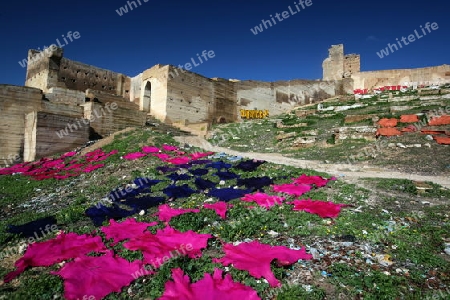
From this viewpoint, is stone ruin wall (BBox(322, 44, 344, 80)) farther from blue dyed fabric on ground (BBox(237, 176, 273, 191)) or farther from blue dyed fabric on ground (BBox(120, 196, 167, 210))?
blue dyed fabric on ground (BBox(120, 196, 167, 210))

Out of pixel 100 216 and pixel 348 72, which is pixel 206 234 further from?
pixel 348 72

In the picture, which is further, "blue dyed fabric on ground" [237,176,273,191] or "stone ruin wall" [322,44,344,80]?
"stone ruin wall" [322,44,344,80]

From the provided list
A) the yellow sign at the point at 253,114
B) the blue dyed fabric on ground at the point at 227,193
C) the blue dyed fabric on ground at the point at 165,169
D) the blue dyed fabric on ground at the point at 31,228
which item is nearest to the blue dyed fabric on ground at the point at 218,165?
the blue dyed fabric on ground at the point at 165,169

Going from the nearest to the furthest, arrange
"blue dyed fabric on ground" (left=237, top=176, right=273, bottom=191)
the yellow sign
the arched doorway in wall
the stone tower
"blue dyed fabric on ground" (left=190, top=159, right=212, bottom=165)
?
"blue dyed fabric on ground" (left=237, top=176, right=273, bottom=191) < "blue dyed fabric on ground" (left=190, top=159, right=212, bottom=165) < the arched doorway in wall < the yellow sign < the stone tower

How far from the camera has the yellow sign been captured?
103ft

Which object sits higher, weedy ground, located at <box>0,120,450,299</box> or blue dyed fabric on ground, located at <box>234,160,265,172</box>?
blue dyed fabric on ground, located at <box>234,160,265,172</box>

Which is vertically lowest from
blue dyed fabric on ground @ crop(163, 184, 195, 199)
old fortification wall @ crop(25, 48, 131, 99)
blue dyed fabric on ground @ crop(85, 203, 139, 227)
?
blue dyed fabric on ground @ crop(85, 203, 139, 227)

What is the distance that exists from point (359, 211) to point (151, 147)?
906 cm

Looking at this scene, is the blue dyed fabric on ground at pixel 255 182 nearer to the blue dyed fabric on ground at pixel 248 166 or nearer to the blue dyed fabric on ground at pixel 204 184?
the blue dyed fabric on ground at pixel 204 184

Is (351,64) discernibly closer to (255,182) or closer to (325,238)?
(255,182)

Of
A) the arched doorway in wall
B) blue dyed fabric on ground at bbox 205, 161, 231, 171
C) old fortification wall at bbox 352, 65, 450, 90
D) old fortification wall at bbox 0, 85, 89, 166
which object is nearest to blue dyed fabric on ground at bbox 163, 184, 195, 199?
blue dyed fabric on ground at bbox 205, 161, 231, 171

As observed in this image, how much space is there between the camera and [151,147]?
1208cm

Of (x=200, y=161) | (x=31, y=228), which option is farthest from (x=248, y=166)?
(x=31, y=228)

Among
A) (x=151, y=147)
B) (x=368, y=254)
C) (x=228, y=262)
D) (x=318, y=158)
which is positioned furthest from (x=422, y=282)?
(x=151, y=147)
